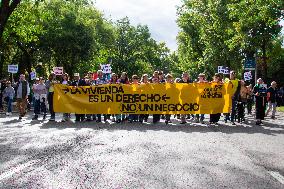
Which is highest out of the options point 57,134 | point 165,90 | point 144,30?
point 144,30

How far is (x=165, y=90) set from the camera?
18547 millimetres

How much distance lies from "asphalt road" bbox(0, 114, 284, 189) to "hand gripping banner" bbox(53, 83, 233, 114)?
4.35 metres

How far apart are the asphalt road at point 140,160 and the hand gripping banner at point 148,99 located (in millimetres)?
4348

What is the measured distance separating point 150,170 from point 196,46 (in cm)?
6131

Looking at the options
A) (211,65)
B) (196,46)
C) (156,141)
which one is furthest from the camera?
(196,46)

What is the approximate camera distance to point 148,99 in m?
18.5

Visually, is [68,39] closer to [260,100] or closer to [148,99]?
[148,99]

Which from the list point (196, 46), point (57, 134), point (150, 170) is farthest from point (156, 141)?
point (196, 46)

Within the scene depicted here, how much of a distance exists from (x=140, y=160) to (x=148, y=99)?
388 inches

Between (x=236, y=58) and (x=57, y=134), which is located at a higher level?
(x=236, y=58)

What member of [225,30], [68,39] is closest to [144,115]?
[225,30]

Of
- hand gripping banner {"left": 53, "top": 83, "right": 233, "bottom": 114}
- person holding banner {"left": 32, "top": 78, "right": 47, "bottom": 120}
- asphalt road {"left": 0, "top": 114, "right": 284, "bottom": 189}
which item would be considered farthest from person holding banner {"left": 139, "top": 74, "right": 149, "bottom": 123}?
asphalt road {"left": 0, "top": 114, "right": 284, "bottom": 189}

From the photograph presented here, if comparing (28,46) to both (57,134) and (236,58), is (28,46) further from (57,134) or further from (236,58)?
(57,134)

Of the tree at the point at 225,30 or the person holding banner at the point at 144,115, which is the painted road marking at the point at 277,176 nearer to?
the person holding banner at the point at 144,115
